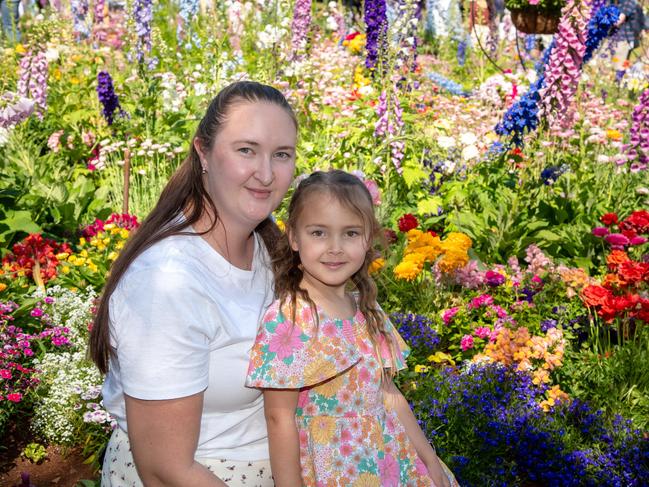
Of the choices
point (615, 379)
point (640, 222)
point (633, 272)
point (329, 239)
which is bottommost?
point (615, 379)

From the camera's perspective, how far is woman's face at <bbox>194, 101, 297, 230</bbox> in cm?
177

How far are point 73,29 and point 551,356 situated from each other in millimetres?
6869

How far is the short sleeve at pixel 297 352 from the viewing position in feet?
5.89

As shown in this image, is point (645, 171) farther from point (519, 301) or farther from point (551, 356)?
point (551, 356)

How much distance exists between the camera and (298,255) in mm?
2076

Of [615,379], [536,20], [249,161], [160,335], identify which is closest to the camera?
[160,335]

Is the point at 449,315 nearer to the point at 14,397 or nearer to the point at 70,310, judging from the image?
the point at 70,310

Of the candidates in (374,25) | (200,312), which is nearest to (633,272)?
(200,312)

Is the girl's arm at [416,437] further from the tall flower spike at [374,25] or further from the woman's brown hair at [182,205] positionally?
the tall flower spike at [374,25]

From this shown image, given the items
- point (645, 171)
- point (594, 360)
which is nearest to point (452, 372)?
point (594, 360)

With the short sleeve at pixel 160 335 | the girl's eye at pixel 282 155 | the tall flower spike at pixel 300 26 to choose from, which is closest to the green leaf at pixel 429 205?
the tall flower spike at pixel 300 26

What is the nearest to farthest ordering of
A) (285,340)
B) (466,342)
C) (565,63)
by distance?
(285,340)
(466,342)
(565,63)

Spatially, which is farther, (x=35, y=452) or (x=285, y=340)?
(x=35, y=452)

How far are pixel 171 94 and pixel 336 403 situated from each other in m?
4.54
